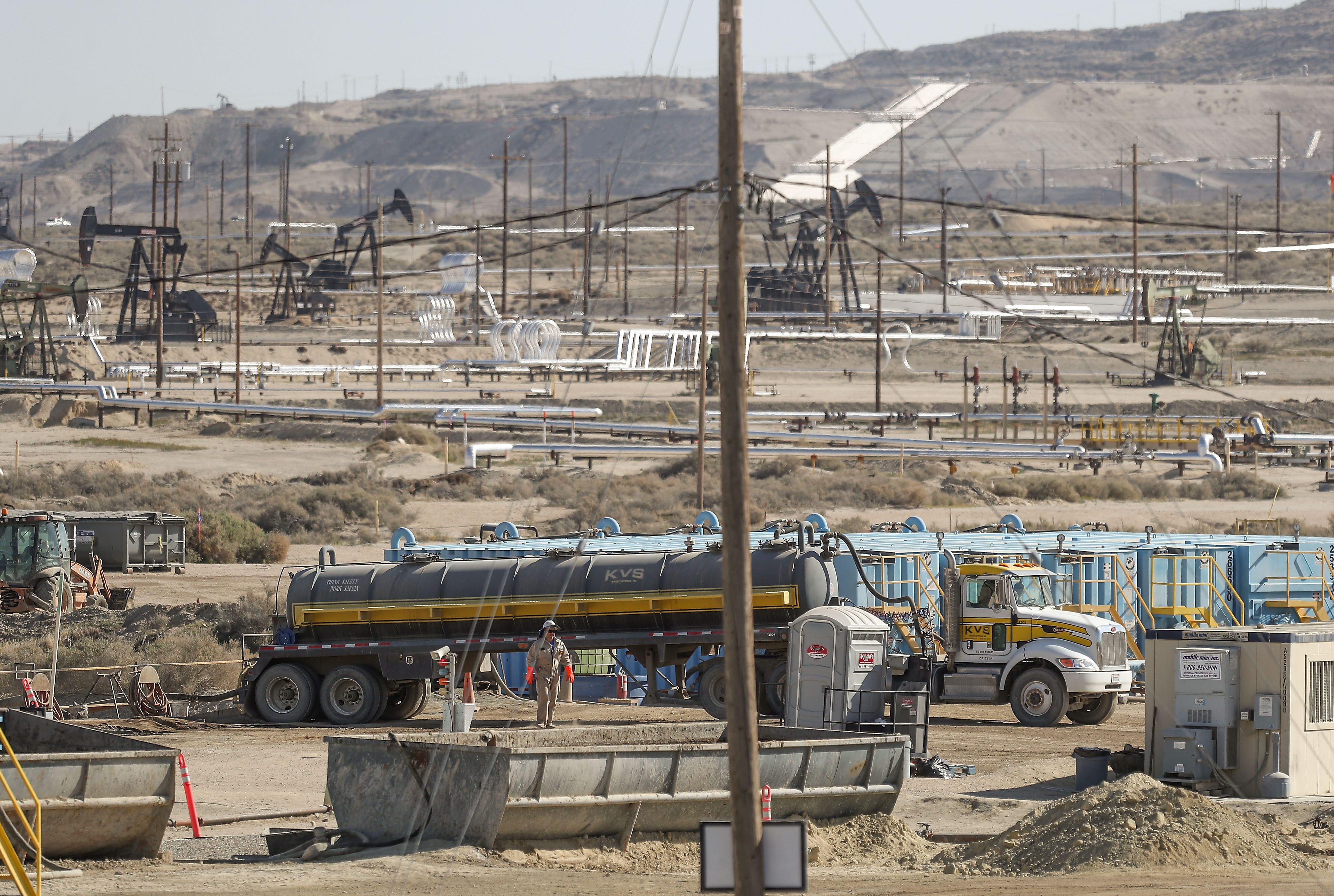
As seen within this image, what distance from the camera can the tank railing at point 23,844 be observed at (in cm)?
Answer: 1119

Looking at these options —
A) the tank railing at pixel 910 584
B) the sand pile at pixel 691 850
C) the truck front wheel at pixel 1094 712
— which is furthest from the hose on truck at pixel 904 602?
the sand pile at pixel 691 850

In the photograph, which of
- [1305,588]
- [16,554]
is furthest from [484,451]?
[1305,588]

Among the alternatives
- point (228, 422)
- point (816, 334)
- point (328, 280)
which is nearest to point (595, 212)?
point (328, 280)

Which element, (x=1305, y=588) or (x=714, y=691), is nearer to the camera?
(x=714, y=691)

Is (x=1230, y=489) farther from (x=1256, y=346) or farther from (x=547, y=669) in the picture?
(x=1256, y=346)

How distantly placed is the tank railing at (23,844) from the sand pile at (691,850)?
3.70 m

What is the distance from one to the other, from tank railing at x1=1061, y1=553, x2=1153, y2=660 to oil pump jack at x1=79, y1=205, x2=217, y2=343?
68.3 metres

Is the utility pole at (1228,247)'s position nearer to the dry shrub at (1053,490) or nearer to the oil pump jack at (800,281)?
the oil pump jack at (800,281)

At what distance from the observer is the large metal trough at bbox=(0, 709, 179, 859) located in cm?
1350

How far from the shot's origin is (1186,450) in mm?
59625

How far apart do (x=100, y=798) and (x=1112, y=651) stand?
13696 mm

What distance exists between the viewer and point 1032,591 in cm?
2309

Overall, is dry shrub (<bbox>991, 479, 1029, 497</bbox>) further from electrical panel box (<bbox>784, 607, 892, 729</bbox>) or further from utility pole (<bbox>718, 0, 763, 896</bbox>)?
utility pole (<bbox>718, 0, 763, 896</bbox>)

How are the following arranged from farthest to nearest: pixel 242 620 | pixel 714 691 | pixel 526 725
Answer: pixel 242 620 < pixel 714 691 < pixel 526 725
